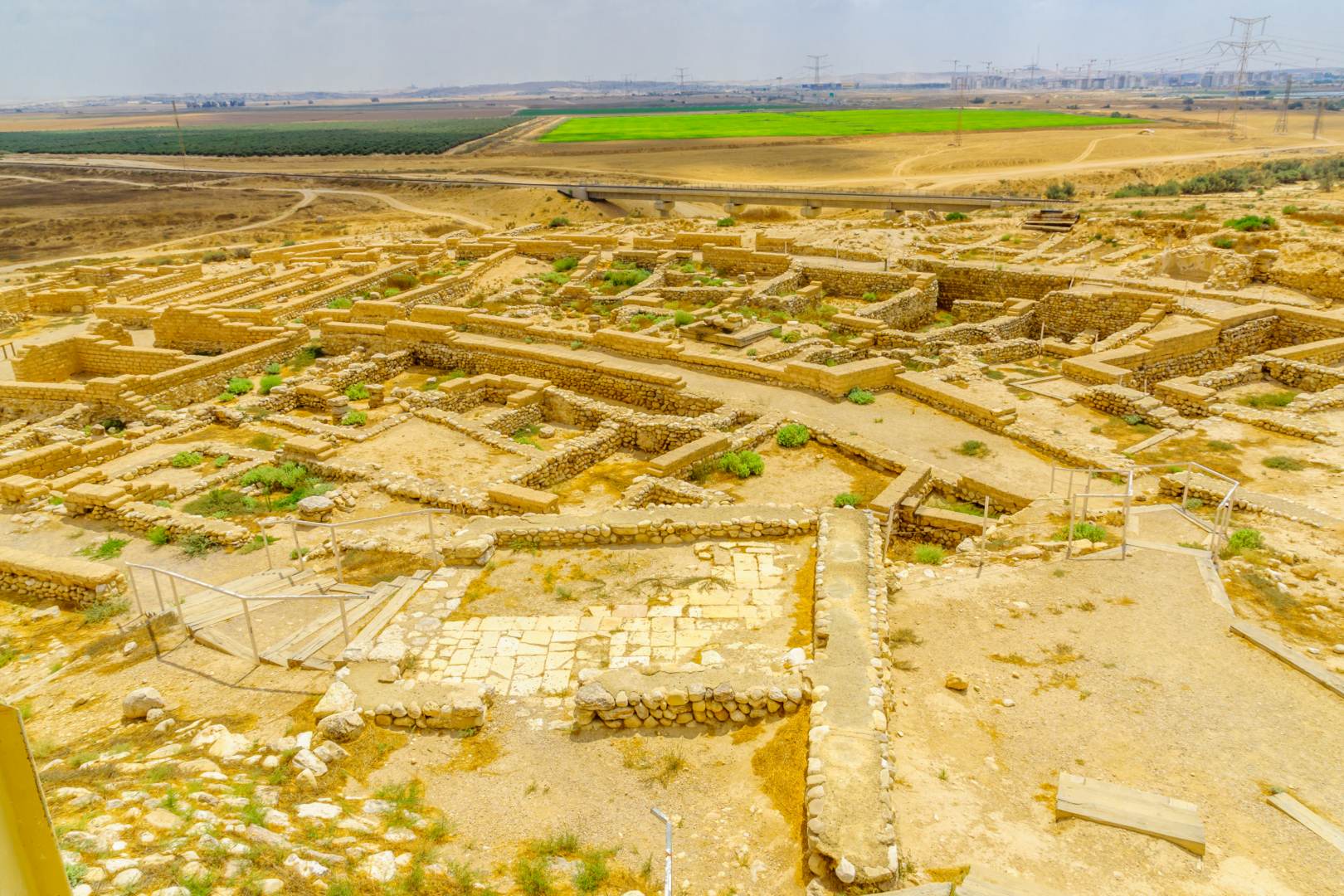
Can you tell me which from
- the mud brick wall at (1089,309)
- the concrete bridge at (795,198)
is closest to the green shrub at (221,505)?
the mud brick wall at (1089,309)

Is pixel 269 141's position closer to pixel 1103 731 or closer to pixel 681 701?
pixel 681 701

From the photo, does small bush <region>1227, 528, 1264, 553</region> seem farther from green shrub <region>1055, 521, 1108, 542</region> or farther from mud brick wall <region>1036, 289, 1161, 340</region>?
mud brick wall <region>1036, 289, 1161, 340</region>

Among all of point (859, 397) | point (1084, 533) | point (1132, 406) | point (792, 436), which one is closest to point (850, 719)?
point (1084, 533)

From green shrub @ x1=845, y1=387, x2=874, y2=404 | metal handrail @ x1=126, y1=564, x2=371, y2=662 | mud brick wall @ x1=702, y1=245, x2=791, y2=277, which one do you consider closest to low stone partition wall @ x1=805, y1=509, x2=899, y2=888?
metal handrail @ x1=126, y1=564, x2=371, y2=662

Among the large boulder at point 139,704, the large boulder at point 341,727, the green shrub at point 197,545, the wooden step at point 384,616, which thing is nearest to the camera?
the large boulder at point 341,727

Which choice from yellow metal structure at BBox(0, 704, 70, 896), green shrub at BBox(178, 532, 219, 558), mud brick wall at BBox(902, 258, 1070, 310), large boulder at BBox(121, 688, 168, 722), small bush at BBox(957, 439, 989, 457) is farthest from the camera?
mud brick wall at BBox(902, 258, 1070, 310)

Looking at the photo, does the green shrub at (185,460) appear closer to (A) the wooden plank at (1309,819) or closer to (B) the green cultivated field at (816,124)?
(A) the wooden plank at (1309,819)

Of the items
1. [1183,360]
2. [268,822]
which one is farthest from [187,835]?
[1183,360]
